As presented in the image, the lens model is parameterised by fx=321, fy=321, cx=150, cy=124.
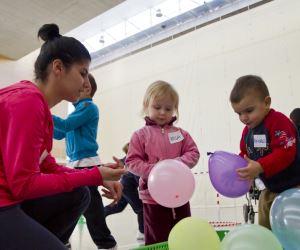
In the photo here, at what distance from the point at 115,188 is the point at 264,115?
31.8 inches

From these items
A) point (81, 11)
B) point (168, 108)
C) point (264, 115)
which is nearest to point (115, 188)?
point (168, 108)

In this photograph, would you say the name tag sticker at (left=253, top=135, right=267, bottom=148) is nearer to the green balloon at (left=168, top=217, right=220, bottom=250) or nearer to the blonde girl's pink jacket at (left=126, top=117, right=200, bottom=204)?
the blonde girl's pink jacket at (left=126, top=117, right=200, bottom=204)

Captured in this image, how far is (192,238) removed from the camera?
1100 mm

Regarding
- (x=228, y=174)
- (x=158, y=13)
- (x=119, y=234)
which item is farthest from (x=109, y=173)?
(x=158, y=13)

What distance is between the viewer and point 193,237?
3.61 feet

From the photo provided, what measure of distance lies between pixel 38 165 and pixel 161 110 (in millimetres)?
881

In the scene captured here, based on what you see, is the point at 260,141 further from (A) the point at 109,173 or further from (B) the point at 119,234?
(B) the point at 119,234

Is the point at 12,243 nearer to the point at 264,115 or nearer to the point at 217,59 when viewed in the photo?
the point at 264,115

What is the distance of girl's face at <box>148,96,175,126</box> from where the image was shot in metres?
1.68

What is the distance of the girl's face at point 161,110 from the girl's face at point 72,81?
1.98ft

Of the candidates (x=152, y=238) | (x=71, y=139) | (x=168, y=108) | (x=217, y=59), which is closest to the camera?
(x=152, y=238)

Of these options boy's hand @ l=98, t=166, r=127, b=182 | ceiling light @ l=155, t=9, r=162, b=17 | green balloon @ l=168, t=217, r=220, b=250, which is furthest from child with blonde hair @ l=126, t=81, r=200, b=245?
ceiling light @ l=155, t=9, r=162, b=17

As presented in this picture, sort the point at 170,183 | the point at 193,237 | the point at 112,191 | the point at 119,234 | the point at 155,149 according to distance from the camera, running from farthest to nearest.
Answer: the point at 119,234 → the point at 155,149 → the point at 170,183 → the point at 112,191 → the point at 193,237

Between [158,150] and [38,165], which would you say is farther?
[158,150]
